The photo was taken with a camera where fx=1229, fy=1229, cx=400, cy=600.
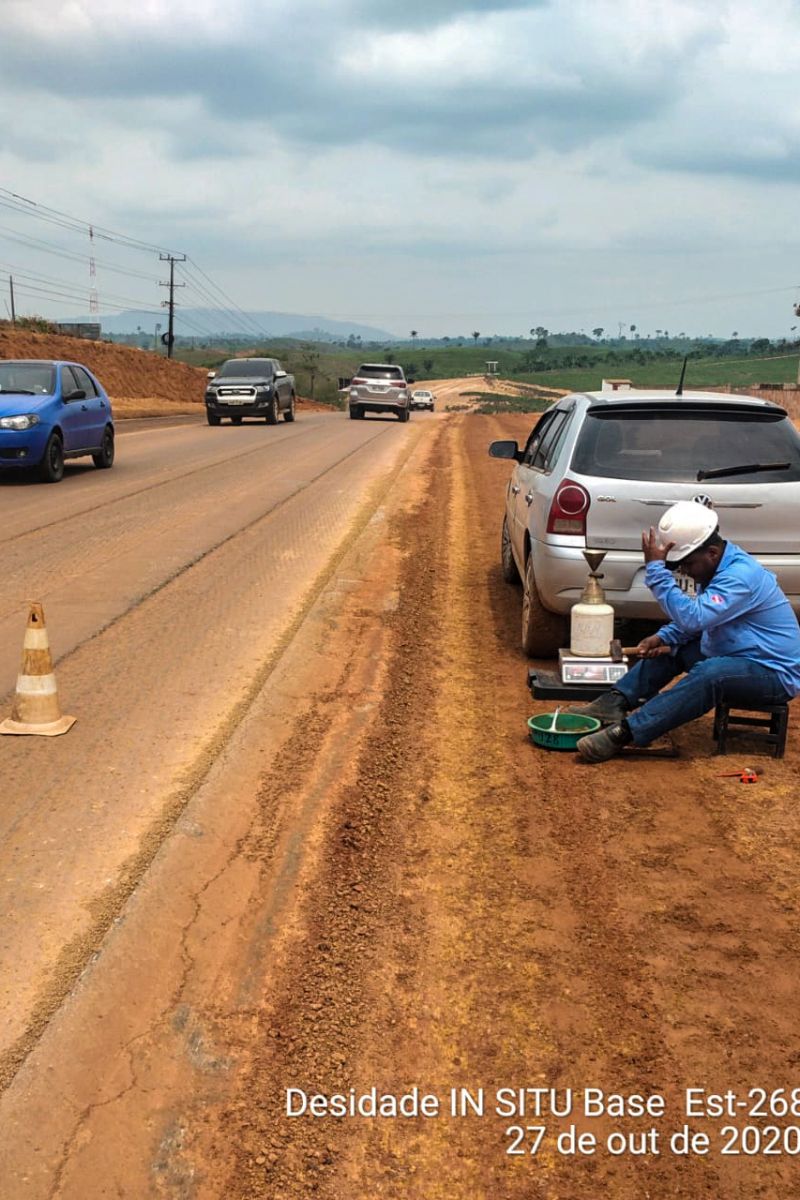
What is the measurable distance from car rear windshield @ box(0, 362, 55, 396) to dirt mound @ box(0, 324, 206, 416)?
28901 millimetres

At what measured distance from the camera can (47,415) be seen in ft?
57.9

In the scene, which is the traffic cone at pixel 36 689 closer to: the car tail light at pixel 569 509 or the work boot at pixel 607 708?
the work boot at pixel 607 708

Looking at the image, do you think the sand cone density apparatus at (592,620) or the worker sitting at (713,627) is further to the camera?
the sand cone density apparatus at (592,620)

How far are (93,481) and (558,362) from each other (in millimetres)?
181864

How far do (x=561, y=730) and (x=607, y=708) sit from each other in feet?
1.68

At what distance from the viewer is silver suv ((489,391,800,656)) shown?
7203 millimetres

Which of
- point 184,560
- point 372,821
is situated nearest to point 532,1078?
point 372,821

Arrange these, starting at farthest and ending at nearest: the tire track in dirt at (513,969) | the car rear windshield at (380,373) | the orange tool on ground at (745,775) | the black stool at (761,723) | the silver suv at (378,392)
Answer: the car rear windshield at (380,373) < the silver suv at (378,392) < the black stool at (761,723) < the orange tool on ground at (745,775) < the tire track in dirt at (513,969)

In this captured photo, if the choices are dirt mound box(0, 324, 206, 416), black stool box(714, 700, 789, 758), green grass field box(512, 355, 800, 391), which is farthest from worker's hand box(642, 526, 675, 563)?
green grass field box(512, 355, 800, 391)

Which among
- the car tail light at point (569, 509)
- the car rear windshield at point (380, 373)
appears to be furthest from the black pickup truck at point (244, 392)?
the car tail light at point (569, 509)

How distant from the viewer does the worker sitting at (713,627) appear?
590 centimetres

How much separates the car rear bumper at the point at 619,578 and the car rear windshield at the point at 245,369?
30155mm

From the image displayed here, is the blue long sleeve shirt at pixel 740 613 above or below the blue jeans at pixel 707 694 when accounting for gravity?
above

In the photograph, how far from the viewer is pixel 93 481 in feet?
61.3
